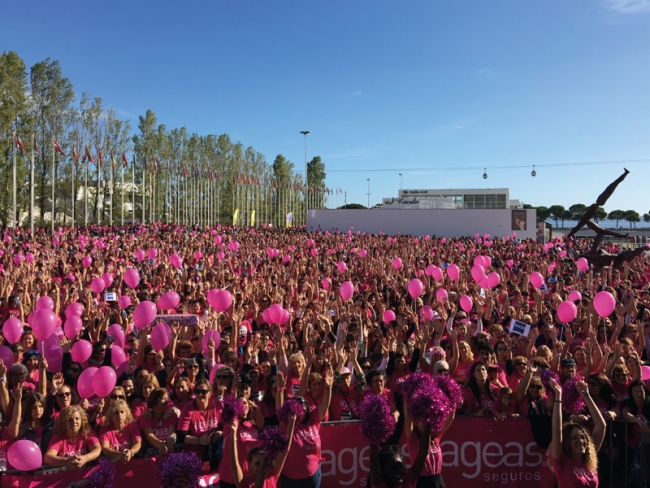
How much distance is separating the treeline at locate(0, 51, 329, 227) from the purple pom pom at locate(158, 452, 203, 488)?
28961 mm

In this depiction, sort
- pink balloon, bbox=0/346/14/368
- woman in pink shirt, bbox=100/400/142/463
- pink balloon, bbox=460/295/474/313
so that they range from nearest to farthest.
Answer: woman in pink shirt, bbox=100/400/142/463 → pink balloon, bbox=0/346/14/368 → pink balloon, bbox=460/295/474/313

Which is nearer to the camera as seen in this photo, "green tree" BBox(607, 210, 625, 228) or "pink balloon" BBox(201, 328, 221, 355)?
"pink balloon" BBox(201, 328, 221, 355)

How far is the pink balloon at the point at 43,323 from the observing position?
5.69 m

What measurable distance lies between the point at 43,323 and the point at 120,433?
2.30 meters

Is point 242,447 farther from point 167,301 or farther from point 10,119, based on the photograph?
point 10,119

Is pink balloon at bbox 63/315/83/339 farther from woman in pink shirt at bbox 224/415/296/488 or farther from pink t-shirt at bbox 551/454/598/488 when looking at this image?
pink t-shirt at bbox 551/454/598/488

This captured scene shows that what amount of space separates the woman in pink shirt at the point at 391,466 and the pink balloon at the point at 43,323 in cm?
407

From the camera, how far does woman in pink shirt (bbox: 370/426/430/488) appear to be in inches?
130

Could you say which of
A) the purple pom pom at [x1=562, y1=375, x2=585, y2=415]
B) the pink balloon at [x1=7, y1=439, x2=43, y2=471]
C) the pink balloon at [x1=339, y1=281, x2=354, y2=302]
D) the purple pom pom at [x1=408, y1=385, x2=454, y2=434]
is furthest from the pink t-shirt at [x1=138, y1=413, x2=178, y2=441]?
the pink balloon at [x1=339, y1=281, x2=354, y2=302]

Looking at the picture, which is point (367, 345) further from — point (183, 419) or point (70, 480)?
point (70, 480)

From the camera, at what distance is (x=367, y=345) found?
686 cm

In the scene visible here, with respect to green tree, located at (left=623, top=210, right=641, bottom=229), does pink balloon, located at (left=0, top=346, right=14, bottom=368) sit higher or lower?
lower

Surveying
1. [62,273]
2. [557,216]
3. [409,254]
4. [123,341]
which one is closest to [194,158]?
[409,254]

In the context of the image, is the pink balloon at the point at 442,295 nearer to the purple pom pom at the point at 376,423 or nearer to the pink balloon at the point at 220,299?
the pink balloon at the point at 220,299
